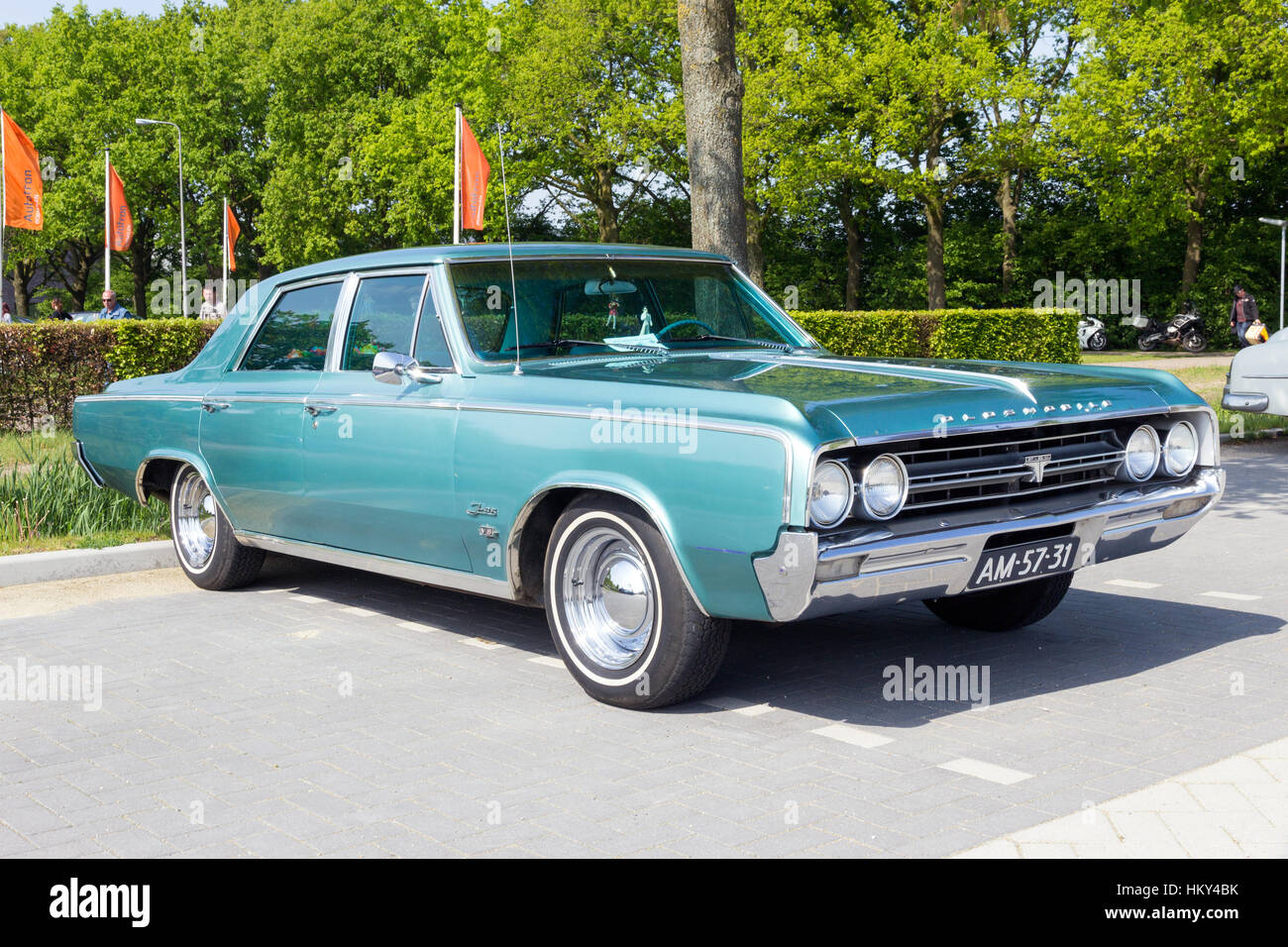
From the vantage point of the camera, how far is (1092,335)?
35.4m

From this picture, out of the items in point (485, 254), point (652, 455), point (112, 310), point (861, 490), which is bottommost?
point (861, 490)

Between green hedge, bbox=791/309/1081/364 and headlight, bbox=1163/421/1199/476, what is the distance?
606 inches

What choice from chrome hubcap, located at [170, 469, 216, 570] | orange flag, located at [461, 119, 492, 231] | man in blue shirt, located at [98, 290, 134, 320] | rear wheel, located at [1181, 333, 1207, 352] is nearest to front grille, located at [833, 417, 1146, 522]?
chrome hubcap, located at [170, 469, 216, 570]

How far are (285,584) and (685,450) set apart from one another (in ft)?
13.1

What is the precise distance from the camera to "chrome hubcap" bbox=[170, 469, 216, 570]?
7.52 m

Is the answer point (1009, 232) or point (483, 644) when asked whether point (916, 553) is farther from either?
point (1009, 232)

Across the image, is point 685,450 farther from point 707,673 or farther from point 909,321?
point 909,321

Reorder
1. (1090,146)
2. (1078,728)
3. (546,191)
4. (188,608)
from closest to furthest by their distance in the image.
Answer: (1078,728), (188,608), (1090,146), (546,191)

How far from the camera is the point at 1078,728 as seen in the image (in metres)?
4.61

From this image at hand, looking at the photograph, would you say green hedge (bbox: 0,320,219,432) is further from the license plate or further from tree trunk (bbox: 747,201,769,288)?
tree trunk (bbox: 747,201,769,288)

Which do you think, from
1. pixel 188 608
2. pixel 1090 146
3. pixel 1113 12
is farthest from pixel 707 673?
pixel 1113 12

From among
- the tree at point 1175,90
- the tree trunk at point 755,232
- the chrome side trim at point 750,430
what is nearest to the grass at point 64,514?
the chrome side trim at point 750,430

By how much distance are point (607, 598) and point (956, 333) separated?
18.6m

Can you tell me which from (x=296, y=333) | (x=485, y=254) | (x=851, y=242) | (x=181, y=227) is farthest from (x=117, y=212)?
(x=485, y=254)
